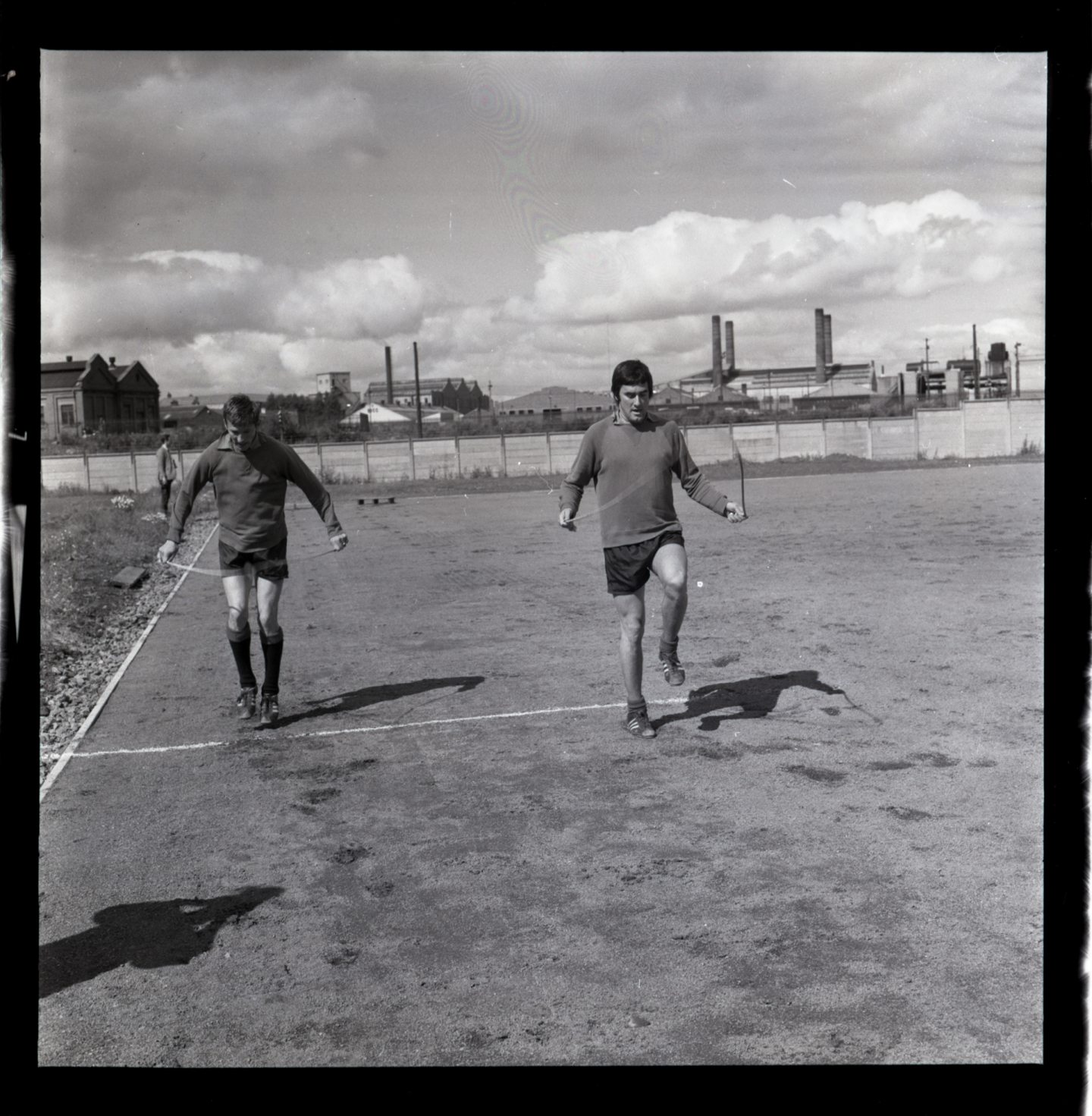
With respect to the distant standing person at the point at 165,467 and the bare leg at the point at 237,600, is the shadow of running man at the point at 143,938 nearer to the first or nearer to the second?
the bare leg at the point at 237,600

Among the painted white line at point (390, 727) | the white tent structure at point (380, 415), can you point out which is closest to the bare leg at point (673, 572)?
the painted white line at point (390, 727)

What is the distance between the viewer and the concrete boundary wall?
30.8m

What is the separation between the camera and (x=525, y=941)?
3555mm

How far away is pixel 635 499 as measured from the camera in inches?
234

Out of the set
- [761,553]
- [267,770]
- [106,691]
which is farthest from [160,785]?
Result: [761,553]

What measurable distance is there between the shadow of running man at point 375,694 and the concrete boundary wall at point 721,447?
20.7 m

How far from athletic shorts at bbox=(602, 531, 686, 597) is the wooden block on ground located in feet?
30.4

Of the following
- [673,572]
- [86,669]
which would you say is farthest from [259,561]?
[86,669]

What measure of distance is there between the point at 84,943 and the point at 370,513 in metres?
21.5

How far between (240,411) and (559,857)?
324 cm

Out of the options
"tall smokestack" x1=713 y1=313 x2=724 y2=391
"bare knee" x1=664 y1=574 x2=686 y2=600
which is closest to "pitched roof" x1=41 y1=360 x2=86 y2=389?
"bare knee" x1=664 y1=574 x2=686 y2=600

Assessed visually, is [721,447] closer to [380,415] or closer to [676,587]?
[380,415]
